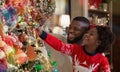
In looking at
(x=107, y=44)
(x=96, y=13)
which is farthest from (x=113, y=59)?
(x=107, y=44)

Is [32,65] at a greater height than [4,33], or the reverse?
[4,33]

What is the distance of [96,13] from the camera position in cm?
443

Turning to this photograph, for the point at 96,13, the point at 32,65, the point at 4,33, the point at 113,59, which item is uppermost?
the point at 4,33

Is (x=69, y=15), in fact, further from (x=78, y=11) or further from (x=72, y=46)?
(x=72, y=46)

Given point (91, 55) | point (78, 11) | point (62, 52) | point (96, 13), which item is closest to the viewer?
point (62, 52)

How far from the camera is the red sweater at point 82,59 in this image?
1.57 metres

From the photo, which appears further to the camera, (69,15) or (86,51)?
(69,15)

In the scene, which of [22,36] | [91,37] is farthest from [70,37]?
[22,36]

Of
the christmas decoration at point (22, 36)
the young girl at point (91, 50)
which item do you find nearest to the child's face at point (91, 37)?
the young girl at point (91, 50)

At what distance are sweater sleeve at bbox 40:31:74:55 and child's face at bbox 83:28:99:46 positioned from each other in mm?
96

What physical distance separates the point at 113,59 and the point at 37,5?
3.81 metres

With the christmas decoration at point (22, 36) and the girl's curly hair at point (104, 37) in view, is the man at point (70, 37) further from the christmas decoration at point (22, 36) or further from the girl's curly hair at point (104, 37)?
the christmas decoration at point (22, 36)

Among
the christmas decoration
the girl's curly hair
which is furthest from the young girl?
the christmas decoration

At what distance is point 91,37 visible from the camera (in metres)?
1.65
